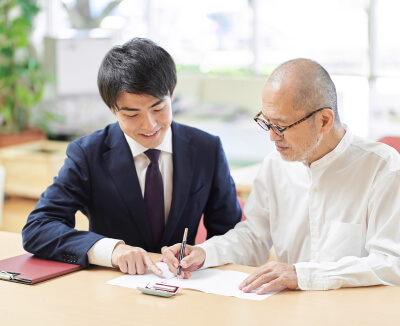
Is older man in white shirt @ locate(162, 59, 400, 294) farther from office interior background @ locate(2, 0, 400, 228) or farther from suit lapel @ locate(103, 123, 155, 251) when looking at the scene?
office interior background @ locate(2, 0, 400, 228)

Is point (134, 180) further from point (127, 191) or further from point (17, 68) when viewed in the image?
point (17, 68)

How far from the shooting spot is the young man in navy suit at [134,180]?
221cm

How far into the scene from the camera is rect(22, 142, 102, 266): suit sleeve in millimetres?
2195

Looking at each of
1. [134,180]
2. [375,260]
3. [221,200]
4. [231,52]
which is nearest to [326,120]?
[375,260]

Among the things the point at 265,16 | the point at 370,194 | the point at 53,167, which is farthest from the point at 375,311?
the point at 265,16

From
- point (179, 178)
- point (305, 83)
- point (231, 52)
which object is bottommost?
point (179, 178)

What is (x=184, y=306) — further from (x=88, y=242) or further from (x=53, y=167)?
(x=53, y=167)

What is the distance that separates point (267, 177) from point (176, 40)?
5.40m

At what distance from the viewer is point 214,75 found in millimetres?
7273

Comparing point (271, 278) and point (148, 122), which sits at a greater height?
point (148, 122)

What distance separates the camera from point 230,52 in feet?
24.3

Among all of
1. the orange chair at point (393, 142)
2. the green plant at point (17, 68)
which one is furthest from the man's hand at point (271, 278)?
the green plant at point (17, 68)

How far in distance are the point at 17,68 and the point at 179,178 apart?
4980mm

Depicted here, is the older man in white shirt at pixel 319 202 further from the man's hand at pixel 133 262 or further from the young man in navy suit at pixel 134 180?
the young man in navy suit at pixel 134 180
